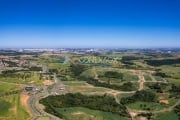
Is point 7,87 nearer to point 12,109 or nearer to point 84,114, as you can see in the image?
point 12,109

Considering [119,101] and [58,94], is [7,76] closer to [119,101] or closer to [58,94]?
[58,94]

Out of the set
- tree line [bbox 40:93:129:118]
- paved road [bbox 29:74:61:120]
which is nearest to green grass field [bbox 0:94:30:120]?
paved road [bbox 29:74:61:120]

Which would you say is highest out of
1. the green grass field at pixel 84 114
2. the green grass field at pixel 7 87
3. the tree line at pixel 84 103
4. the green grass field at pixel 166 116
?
the green grass field at pixel 7 87

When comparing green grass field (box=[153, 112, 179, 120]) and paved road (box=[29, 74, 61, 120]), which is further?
green grass field (box=[153, 112, 179, 120])

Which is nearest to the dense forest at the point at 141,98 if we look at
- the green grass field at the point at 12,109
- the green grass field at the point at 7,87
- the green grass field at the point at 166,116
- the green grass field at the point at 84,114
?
the green grass field at the point at 166,116

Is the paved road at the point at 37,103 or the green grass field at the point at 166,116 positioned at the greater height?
the paved road at the point at 37,103

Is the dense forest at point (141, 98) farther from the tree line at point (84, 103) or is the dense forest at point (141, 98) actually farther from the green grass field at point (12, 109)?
the green grass field at point (12, 109)

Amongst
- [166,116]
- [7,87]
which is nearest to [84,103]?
[166,116]

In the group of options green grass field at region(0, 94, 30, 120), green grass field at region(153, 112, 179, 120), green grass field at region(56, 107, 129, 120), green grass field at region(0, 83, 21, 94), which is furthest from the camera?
green grass field at region(0, 83, 21, 94)

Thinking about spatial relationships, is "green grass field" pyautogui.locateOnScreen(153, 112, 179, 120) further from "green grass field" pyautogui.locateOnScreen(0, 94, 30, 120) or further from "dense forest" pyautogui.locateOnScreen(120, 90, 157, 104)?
"green grass field" pyautogui.locateOnScreen(0, 94, 30, 120)
